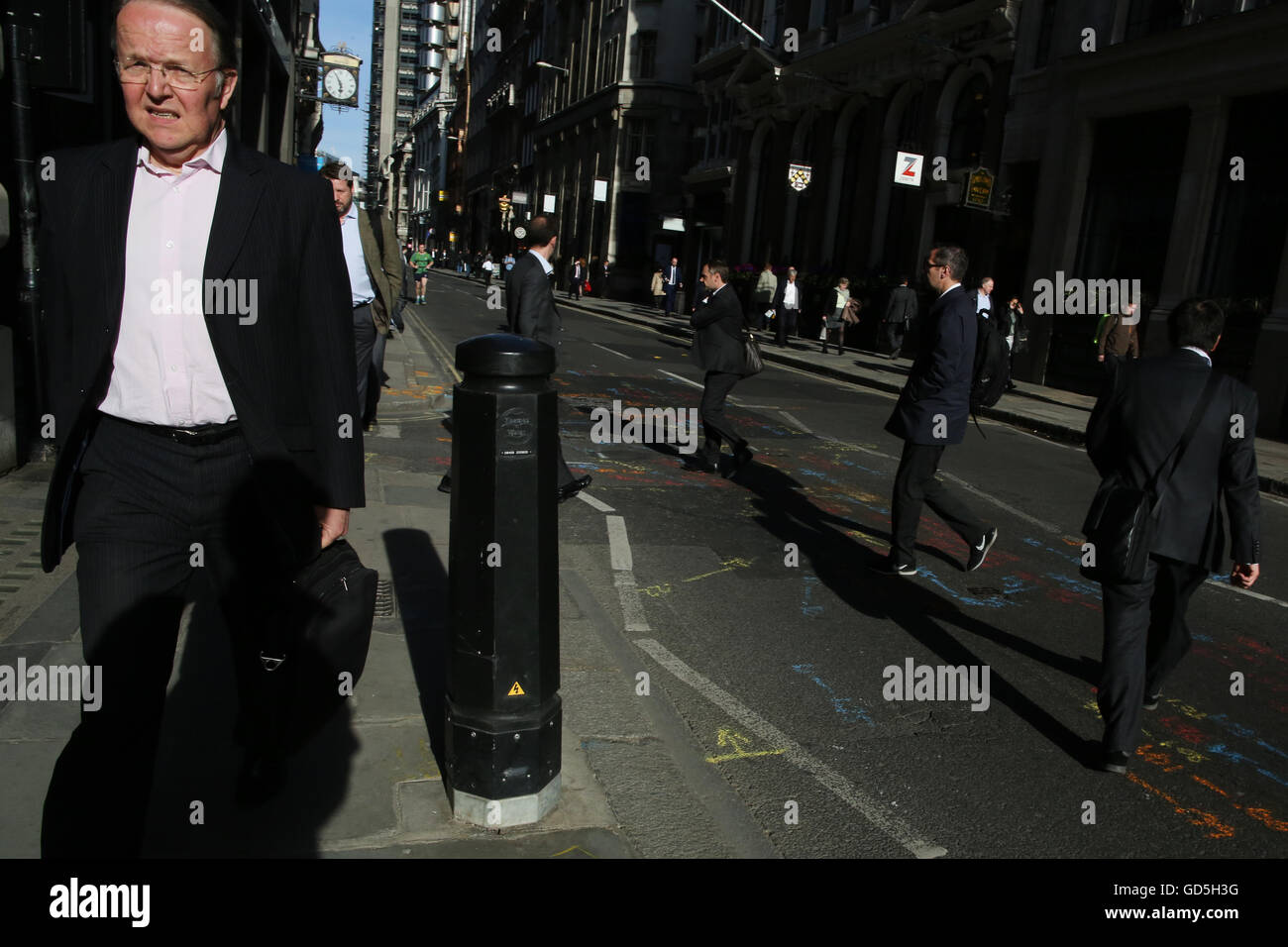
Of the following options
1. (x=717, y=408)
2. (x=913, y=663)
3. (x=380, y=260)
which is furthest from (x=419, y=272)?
(x=913, y=663)

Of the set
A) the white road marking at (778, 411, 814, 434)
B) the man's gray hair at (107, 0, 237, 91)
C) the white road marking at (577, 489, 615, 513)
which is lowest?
the white road marking at (577, 489, 615, 513)

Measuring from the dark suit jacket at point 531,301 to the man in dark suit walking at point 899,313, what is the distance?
619 inches

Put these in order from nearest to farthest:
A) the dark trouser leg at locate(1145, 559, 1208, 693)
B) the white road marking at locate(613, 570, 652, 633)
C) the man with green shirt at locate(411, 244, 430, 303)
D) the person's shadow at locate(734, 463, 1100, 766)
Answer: the dark trouser leg at locate(1145, 559, 1208, 693), the person's shadow at locate(734, 463, 1100, 766), the white road marking at locate(613, 570, 652, 633), the man with green shirt at locate(411, 244, 430, 303)

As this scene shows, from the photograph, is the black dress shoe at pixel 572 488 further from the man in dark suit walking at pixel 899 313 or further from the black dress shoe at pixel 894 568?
the man in dark suit walking at pixel 899 313

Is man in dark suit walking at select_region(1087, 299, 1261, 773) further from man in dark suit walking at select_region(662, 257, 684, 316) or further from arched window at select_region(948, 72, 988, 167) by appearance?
man in dark suit walking at select_region(662, 257, 684, 316)

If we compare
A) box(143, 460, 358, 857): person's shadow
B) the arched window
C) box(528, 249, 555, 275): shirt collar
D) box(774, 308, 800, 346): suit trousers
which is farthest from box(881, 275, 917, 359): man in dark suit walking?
box(143, 460, 358, 857): person's shadow

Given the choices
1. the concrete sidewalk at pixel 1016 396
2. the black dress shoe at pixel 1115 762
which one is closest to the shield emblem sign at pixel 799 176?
the concrete sidewalk at pixel 1016 396

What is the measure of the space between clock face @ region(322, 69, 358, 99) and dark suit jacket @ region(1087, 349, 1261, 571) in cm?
2139

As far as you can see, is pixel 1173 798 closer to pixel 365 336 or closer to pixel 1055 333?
pixel 365 336

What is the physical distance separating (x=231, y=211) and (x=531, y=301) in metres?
4.94

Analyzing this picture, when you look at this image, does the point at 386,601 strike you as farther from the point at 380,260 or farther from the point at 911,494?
the point at 380,260

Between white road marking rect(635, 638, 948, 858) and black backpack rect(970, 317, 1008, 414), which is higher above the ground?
black backpack rect(970, 317, 1008, 414)

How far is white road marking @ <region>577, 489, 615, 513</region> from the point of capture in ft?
22.6
